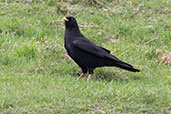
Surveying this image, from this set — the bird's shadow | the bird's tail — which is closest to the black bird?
the bird's tail

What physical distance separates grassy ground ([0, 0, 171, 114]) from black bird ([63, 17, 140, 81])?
0.86ft

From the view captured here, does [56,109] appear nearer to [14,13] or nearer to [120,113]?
[120,113]

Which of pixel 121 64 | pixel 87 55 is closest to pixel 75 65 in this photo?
pixel 87 55

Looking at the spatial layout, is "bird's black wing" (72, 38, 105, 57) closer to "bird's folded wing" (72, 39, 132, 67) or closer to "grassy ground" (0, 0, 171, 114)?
"bird's folded wing" (72, 39, 132, 67)

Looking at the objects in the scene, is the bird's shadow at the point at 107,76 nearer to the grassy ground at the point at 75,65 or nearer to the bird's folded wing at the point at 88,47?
the grassy ground at the point at 75,65

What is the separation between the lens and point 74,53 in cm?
703

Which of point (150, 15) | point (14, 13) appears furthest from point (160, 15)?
point (14, 13)

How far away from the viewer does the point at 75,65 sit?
778 centimetres

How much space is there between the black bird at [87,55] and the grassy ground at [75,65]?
0.86 feet

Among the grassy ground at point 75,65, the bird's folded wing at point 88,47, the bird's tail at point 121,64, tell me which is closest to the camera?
the grassy ground at point 75,65

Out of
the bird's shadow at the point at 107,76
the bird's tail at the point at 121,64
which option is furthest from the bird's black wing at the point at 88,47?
the bird's shadow at the point at 107,76

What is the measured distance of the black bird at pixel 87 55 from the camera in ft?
23.2

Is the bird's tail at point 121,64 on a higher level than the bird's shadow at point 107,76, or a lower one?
higher

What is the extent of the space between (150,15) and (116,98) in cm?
516
